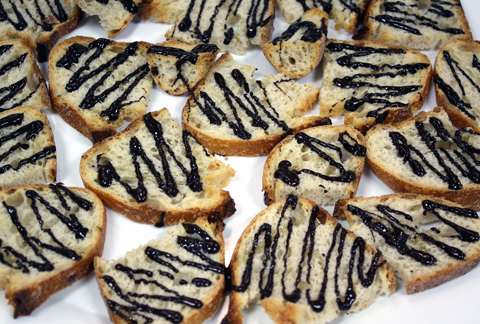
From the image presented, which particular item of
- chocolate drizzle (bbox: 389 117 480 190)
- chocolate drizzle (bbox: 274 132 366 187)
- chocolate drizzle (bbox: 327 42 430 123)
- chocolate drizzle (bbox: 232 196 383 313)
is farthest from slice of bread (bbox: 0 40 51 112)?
chocolate drizzle (bbox: 389 117 480 190)

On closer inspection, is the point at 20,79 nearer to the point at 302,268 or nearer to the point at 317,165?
the point at 317,165

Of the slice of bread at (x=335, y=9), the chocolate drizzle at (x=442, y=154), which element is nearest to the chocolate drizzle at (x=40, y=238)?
the chocolate drizzle at (x=442, y=154)

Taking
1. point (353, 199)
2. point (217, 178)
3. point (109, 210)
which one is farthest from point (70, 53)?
point (353, 199)

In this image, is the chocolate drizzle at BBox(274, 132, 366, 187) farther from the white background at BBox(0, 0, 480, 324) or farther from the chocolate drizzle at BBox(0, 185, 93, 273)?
the chocolate drizzle at BBox(0, 185, 93, 273)

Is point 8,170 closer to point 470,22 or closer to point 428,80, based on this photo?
point 428,80

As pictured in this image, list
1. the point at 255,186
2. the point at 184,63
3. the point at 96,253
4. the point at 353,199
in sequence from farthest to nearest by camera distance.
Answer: the point at 184,63 → the point at 255,186 → the point at 353,199 → the point at 96,253

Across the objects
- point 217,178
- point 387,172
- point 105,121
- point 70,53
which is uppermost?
point 70,53

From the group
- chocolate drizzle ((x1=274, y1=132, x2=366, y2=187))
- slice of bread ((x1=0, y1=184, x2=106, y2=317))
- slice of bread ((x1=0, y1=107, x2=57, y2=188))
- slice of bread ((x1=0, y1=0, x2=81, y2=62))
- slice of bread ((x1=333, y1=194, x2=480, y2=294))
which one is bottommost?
slice of bread ((x1=333, y1=194, x2=480, y2=294))

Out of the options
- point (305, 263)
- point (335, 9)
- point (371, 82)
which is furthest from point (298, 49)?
point (305, 263)
